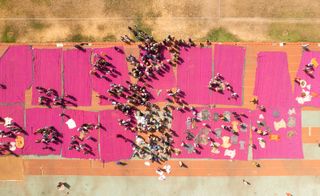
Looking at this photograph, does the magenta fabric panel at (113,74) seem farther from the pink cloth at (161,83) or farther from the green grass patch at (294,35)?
the green grass patch at (294,35)

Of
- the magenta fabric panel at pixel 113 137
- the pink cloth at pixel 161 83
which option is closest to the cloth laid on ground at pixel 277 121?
the pink cloth at pixel 161 83

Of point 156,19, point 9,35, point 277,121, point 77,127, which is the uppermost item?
point 156,19

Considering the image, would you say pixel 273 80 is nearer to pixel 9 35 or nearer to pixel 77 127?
pixel 77 127

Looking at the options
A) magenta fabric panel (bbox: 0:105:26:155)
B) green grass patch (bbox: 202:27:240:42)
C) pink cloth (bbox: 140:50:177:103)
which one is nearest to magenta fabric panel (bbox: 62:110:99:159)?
magenta fabric panel (bbox: 0:105:26:155)

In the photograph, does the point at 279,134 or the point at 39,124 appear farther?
the point at 279,134

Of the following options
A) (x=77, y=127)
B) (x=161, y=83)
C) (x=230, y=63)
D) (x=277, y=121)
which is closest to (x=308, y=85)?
(x=277, y=121)

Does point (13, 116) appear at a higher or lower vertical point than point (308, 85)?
lower

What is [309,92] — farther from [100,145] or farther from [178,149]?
[100,145]

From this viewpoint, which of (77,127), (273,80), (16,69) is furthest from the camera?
(273,80)
